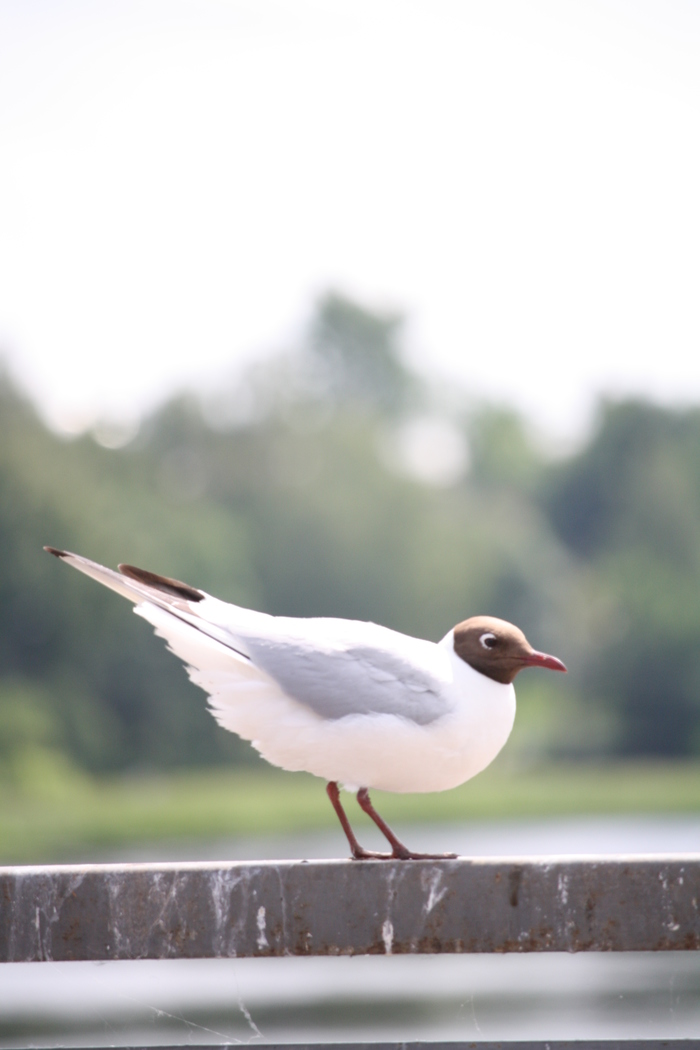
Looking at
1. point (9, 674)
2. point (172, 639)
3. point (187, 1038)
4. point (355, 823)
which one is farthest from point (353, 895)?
point (9, 674)

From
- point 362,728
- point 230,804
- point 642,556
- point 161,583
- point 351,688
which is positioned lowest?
point 362,728

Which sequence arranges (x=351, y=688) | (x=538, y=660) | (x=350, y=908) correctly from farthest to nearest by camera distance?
(x=538, y=660), (x=351, y=688), (x=350, y=908)

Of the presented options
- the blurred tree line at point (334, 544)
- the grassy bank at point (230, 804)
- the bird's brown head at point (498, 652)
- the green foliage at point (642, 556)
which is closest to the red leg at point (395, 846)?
the bird's brown head at point (498, 652)

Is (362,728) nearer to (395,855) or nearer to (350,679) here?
(350,679)

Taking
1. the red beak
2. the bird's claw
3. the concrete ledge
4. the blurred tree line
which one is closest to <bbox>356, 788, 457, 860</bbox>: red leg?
the bird's claw

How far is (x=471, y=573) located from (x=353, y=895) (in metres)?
46.6

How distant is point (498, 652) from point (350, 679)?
0.48m

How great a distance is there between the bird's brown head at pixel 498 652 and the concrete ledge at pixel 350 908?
865 mm

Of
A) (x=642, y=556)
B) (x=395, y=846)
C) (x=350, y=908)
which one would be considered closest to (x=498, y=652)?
(x=395, y=846)

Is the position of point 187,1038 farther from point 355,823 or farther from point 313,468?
point 313,468

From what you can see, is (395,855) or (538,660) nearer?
(395,855)

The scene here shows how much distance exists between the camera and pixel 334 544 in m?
48.6

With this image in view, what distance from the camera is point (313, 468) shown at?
50.8 metres

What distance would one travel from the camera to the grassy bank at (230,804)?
25.0 meters
